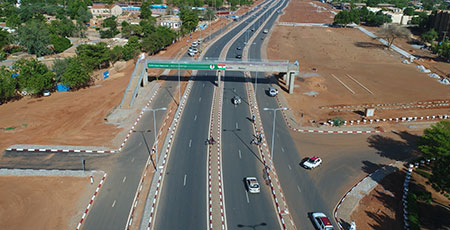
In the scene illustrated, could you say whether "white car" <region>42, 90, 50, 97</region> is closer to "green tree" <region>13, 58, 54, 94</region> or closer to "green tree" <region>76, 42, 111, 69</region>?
"green tree" <region>13, 58, 54, 94</region>

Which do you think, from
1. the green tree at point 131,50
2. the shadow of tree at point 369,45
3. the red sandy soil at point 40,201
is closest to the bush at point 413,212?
the red sandy soil at point 40,201

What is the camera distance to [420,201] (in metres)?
47.2

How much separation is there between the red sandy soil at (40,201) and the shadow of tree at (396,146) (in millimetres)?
47537

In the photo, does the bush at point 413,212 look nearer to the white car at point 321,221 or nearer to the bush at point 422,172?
the bush at point 422,172

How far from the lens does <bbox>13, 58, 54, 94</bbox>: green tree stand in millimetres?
81250

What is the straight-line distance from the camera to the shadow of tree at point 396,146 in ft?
194

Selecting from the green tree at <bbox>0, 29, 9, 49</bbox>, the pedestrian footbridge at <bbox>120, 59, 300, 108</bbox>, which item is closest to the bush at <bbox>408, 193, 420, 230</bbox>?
the pedestrian footbridge at <bbox>120, 59, 300, 108</bbox>

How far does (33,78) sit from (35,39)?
178ft

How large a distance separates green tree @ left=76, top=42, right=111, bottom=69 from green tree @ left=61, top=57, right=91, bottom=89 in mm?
7145

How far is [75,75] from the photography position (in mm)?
86250

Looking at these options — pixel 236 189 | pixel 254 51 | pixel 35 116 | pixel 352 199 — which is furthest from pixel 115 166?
pixel 254 51

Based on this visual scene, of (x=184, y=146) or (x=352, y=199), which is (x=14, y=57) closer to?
(x=184, y=146)

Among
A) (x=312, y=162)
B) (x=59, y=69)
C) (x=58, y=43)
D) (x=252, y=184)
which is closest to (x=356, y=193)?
(x=312, y=162)

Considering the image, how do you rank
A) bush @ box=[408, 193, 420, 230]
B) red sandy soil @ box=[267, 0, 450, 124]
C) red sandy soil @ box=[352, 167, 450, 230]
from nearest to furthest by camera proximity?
1. bush @ box=[408, 193, 420, 230]
2. red sandy soil @ box=[352, 167, 450, 230]
3. red sandy soil @ box=[267, 0, 450, 124]
